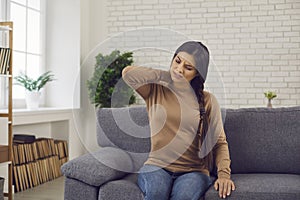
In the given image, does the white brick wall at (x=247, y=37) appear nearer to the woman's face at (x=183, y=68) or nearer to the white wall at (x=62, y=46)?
the white wall at (x=62, y=46)

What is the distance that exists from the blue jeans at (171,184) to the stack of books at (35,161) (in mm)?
2099

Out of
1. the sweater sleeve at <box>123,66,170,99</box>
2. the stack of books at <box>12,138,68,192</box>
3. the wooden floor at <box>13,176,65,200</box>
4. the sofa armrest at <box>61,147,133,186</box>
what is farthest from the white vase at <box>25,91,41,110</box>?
the sweater sleeve at <box>123,66,170,99</box>

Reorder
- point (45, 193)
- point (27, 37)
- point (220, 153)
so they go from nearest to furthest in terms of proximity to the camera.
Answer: point (220, 153) → point (45, 193) → point (27, 37)

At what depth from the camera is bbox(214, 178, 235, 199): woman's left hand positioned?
2.22 m

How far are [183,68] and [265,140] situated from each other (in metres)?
0.79

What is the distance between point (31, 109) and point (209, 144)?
269cm

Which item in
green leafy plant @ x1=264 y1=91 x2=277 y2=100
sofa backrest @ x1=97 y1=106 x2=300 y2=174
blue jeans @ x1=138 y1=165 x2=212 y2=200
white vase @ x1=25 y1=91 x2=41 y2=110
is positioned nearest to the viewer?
blue jeans @ x1=138 y1=165 x2=212 y2=200

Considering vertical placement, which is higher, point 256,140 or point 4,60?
point 4,60

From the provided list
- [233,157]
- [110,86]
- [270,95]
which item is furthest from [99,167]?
[270,95]

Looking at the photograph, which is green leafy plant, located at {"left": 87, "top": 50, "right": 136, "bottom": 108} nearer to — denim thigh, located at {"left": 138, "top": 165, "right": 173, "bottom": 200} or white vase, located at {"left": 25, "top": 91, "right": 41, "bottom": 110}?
denim thigh, located at {"left": 138, "top": 165, "right": 173, "bottom": 200}

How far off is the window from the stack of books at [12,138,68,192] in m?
0.70

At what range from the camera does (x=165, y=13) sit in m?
5.74

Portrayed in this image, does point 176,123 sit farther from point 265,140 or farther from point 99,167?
point 265,140

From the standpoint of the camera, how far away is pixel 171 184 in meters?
2.26
